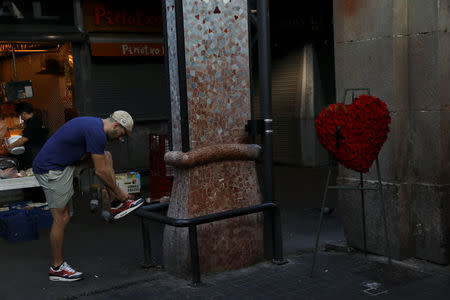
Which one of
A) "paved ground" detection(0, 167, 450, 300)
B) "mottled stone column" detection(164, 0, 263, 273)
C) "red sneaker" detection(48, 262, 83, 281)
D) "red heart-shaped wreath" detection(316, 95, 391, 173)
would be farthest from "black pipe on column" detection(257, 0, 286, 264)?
"red sneaker" detection(48, 262, 83, 281)

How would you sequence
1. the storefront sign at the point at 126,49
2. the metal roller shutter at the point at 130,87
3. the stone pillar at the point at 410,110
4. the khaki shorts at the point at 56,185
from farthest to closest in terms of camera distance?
the metal roller shutter at the point at 130,87, the storefront sign at the point at 126,49, the khaki shorts at the point at 56,185, the stone pillar at the point at 410,110

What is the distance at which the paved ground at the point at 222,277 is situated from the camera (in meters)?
5.07

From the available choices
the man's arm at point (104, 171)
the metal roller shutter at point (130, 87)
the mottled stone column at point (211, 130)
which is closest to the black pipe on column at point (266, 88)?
the mottled stone column at point (211, 130)

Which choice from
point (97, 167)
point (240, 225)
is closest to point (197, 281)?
point (240, 225)

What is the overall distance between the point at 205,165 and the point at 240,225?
0.72 meters

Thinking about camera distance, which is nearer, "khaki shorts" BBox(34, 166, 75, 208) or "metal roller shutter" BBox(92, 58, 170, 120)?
"khaki shorts" BBox(34, 166, 75, 208)

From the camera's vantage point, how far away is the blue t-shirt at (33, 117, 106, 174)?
18.3 ft

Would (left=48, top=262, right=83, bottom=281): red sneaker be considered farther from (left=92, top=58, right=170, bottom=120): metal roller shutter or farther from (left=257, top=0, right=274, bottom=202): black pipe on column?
(left=92, top=58, right=170, bottom=120): metal roller shutter

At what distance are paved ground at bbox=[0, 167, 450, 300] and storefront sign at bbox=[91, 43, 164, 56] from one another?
5.40 m

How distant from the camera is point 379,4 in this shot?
568cm

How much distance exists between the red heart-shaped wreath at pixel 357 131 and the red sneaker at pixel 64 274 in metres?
2.77

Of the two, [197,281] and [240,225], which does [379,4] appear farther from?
[197,281]

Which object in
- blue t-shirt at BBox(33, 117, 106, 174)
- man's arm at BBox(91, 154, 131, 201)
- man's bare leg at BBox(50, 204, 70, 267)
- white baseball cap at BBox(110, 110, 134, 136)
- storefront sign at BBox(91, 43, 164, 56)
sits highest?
storefront sign at BBox(91, 43, 164, 56)

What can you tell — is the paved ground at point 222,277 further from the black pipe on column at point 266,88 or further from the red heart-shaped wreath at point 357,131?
the red heart-shaped wreath at point 357,131
